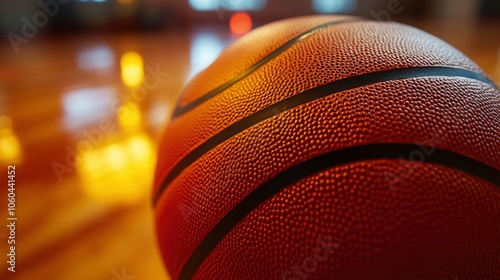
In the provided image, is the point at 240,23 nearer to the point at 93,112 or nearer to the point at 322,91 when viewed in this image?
the point at 93,112

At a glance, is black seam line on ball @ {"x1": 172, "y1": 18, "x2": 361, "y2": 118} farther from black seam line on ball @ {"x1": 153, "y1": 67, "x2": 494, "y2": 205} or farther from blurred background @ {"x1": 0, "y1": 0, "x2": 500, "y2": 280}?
blurred background @ {"x1": 0, "y1": 0, "x2": 500, "y2": 280}

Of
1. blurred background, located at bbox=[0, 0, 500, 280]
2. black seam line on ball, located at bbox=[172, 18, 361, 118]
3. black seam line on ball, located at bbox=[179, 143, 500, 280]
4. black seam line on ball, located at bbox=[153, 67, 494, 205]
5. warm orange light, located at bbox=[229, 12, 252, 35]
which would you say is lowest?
black seam line on ball, located at bbox=[179, 143, 500, 280]

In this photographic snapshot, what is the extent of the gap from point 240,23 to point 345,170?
6749 mm

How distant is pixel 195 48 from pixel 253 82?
4387mm

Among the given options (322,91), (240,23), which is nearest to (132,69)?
(322,91)

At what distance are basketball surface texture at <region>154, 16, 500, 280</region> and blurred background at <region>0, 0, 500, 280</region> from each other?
617 mm

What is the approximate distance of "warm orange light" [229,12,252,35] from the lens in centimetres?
666

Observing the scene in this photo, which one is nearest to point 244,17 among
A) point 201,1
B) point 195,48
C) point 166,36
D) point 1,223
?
point 201,1

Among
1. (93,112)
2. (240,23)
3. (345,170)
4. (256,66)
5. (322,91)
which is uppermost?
(240,23)

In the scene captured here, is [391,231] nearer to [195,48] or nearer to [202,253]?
[202,253]

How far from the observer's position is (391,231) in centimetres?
59

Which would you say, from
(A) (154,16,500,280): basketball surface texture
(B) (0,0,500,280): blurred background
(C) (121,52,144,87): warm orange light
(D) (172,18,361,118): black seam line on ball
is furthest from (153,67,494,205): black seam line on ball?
(C) (121,52,144,87): warm orange light

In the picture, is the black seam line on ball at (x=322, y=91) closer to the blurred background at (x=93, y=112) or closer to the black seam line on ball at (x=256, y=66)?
the black seam line on ball at (x=256, y=66)

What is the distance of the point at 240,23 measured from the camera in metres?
7.09
